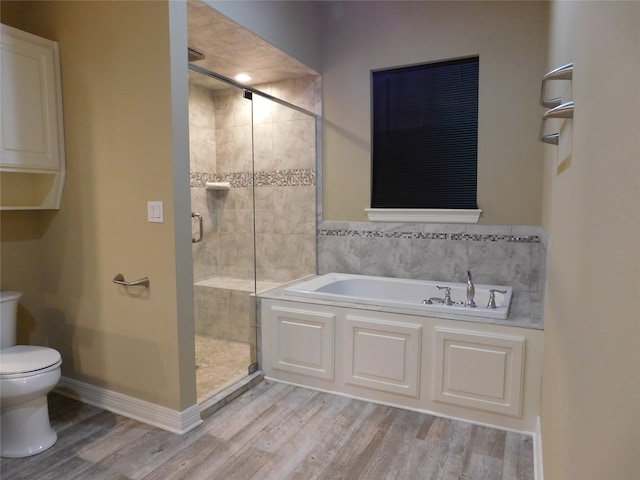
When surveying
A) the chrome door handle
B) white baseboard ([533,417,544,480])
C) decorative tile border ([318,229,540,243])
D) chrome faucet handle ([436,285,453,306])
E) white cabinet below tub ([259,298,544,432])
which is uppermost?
decorative tile border ([318,229,540,243])

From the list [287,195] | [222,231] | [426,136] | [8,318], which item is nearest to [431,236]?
[426,136]

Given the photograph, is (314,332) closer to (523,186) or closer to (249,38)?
(523,186)

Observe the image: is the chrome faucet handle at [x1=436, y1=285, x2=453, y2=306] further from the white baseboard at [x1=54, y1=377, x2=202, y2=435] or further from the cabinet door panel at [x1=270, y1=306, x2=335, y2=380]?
the white baseboard at [x1=54, y1=377, x2=202, y2=435]

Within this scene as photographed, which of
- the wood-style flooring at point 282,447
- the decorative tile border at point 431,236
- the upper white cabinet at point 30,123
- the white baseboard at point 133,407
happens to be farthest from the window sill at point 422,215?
the upper white cabinet at point 30,123

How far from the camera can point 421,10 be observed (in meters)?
3.18

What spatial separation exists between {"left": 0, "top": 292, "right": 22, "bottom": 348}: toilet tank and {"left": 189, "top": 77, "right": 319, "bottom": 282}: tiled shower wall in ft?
4.36

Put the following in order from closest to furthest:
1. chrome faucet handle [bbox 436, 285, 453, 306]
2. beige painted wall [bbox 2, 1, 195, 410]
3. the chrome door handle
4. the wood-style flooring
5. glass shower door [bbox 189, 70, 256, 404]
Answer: the wood-style flooring, beige painted wall [bbox 2, 1, 195, 410], the chrome door handle, chrome faucet handle [bbox 436, 285, 453, 306], glass shower door [bbox 189, 70, 256, 404]

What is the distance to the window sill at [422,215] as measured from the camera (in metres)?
3.14

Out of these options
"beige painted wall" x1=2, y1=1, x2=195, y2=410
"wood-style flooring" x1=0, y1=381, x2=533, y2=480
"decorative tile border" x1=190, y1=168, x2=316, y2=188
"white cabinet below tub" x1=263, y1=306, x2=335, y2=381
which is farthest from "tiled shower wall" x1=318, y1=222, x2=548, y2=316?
"beige painted wall" x1=2, y1=1, x2=195, y2=410

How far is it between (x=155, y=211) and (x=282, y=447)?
1.39m

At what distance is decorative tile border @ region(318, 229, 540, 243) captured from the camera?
9.84 feet

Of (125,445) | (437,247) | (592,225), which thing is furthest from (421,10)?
(125,445)

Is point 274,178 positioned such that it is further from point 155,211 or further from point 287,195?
point 155,211

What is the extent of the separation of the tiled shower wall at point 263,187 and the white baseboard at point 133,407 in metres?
1.20
